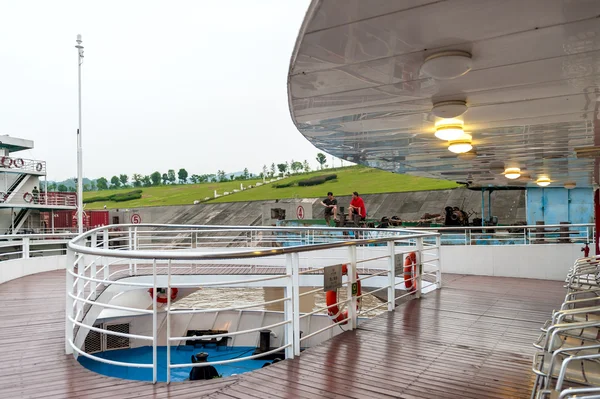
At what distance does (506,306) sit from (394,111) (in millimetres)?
4456

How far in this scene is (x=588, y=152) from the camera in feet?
22.8

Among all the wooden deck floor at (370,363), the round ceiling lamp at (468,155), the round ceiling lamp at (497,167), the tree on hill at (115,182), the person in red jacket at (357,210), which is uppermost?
the tree on hill at (115,182)

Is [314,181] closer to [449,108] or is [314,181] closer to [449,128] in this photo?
[449,128]

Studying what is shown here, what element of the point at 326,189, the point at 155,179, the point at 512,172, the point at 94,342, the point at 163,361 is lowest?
the point at 163,361

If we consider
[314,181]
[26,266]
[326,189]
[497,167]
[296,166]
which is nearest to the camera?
[497,167]

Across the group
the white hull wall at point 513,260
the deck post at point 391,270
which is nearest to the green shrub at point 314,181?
the white hull wall at point 513,260

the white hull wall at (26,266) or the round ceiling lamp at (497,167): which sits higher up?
the round ceiling lamp at (497,167)

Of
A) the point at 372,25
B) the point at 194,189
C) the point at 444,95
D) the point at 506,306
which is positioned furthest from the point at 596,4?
the point at 194,189

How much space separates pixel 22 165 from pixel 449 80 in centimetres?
2933

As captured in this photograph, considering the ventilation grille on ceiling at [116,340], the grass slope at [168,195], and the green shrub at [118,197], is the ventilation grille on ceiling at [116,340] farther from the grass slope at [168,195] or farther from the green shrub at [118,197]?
the green shrub at [118,197]

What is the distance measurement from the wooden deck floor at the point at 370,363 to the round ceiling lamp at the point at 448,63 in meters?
2.51

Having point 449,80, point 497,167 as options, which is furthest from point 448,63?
point 497,167

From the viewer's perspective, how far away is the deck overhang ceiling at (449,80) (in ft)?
7.77

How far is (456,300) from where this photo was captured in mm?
7711
